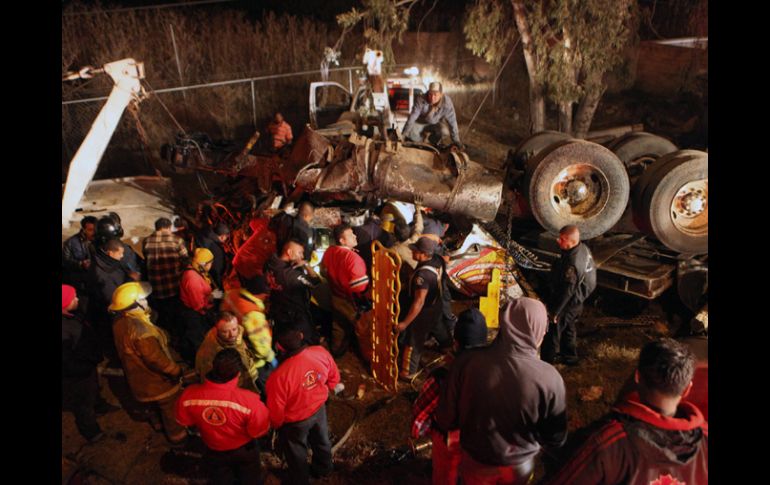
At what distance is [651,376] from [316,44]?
18.3 meters

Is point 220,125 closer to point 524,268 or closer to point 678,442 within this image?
point 524,268

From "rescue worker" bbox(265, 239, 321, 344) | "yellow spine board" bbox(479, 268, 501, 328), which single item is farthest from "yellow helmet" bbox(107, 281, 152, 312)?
"yellow spine board" bbox(479, 268, 501, 328)

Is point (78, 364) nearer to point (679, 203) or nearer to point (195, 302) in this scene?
point (195, 302)

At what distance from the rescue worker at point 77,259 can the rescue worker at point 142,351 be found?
2.18 metres

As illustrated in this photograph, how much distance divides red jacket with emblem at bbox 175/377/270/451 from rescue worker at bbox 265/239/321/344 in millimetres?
1533

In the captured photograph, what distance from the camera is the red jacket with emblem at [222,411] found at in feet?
11.3

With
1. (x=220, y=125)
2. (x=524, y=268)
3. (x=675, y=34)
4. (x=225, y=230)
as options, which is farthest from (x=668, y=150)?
(x=675, y=34)

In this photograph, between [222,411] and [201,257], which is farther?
[201,257]

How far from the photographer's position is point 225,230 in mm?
6477

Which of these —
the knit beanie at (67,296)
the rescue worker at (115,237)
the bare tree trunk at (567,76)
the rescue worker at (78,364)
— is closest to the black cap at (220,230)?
the rescue worker at (115,237)

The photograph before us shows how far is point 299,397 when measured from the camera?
12.2 feet

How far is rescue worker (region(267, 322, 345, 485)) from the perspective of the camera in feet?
11.9

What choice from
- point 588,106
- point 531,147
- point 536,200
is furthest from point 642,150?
point 588,106

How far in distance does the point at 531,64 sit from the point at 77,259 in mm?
10344
